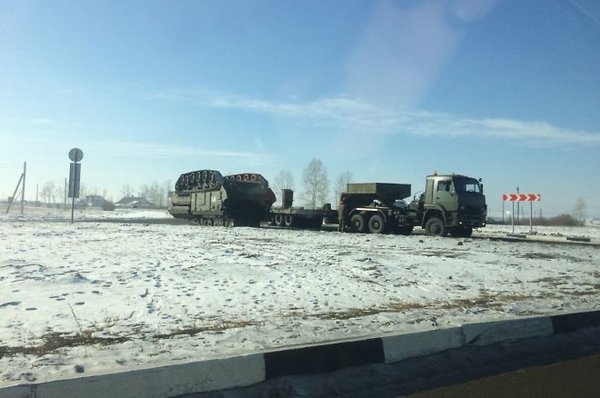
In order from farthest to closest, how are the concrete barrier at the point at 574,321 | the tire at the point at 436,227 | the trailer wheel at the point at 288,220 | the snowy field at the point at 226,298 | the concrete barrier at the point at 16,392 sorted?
the trailer wheel at the point at 288,220 → the tire at the point at 436,227 → the concrete barrier at the point at 574,321 → the snowy field at the point at 226,298 → the concrete barrier at the point at 16,392

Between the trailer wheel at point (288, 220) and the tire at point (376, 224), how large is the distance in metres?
6.24

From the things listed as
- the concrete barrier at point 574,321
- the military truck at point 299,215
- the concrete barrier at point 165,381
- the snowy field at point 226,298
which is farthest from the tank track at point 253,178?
the concrete barrier at point 165,381

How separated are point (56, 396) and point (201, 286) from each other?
510cm

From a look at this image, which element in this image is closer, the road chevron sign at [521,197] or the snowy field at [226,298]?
the snowy field at [226,298]

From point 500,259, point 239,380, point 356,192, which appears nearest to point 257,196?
point 356,192

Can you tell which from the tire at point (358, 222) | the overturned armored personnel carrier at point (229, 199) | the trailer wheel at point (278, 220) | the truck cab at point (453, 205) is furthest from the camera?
the trailer wheel at point (278, 220)

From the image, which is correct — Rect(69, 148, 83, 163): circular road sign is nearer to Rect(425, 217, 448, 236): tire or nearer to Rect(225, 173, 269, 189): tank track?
Rect(225, 173, 269, 189): tank track

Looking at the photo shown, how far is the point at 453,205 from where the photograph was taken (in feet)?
82.7

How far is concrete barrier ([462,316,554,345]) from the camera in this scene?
6.13 metres

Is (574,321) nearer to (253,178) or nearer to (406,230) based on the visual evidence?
(406,230)

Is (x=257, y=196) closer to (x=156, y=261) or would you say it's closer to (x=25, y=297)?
(x=156, y=261)

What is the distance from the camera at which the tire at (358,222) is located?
29.0 m

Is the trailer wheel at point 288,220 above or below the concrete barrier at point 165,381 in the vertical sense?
above

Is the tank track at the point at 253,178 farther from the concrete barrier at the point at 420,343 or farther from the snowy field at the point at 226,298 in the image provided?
the concrete barrier at the point at 420,343
